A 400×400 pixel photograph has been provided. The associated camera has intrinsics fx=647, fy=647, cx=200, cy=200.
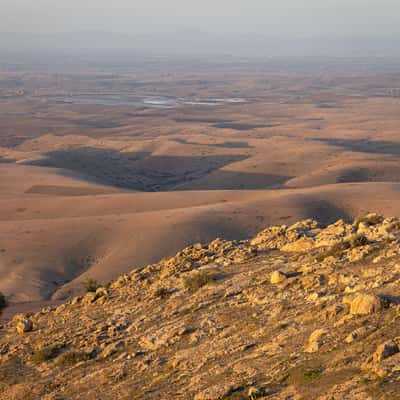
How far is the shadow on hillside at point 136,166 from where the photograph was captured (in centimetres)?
5622

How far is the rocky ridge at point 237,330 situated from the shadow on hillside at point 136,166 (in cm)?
3996

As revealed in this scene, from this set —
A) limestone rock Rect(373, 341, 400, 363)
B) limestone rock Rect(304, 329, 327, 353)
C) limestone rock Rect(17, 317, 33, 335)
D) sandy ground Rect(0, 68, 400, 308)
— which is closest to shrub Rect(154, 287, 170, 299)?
limestone rock Rect(17, 317, 33, 335)

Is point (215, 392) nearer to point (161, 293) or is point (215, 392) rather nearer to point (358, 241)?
point (161, 293)

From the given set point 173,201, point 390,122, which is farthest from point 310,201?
point 390,122

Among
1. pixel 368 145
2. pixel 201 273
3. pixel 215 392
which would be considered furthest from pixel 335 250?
pixel 368 145

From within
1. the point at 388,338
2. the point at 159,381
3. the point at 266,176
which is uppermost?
the point at 388,338

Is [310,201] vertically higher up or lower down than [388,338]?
lower down

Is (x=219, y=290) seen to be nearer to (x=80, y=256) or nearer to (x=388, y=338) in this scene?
(x=388, y=338)

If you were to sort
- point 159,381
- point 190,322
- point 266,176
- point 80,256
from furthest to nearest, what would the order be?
1. point 266,176
2. point 80,256
3. point 190,322
4. point 159,381

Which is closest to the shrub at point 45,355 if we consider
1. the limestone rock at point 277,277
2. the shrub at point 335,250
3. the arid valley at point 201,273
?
the arid valley at point 201,273

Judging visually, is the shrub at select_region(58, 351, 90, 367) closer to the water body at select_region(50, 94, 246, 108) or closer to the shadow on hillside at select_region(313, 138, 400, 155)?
the shadow on hillside at select_region(313, 138, 400, 155)

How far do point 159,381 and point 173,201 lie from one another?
92.7 ft

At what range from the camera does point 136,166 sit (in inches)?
2441

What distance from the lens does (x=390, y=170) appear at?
170 feet
